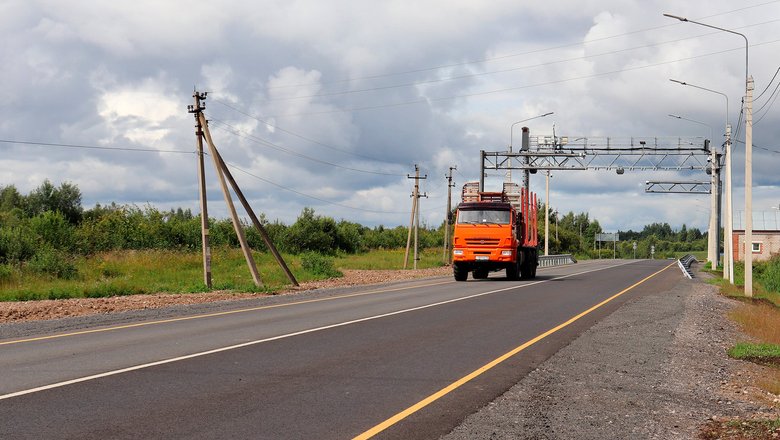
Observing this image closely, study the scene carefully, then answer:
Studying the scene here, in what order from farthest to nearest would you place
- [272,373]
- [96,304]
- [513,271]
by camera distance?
[513,271], [96,304], [272,373]

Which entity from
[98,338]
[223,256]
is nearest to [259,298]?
[98,338]

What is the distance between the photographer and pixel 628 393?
29.0ft

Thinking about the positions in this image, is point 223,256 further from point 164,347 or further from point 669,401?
point 669,401

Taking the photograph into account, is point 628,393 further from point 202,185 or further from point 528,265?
point 528,265

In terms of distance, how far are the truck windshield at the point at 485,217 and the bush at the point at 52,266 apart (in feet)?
53.3

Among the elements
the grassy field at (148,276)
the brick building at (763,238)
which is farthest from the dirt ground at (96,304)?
the brick building at (763,238)

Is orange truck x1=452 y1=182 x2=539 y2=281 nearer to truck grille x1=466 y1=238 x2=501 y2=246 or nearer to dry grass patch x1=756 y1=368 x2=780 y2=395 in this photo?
truck grille x1=466 y1=238 x2=501 y2=246

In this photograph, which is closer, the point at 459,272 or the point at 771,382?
the point at 771,382

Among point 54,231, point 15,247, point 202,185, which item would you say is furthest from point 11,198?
point 202,185

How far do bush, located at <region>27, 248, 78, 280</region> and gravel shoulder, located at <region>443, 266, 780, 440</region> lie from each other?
2205 cm

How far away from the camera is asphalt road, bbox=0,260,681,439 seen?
6.95m

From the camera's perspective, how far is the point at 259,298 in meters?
23.7

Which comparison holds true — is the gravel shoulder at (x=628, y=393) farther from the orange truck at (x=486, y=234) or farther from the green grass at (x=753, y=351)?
the orange truck at (x=486, y=234)

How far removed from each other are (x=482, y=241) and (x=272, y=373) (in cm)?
2332
